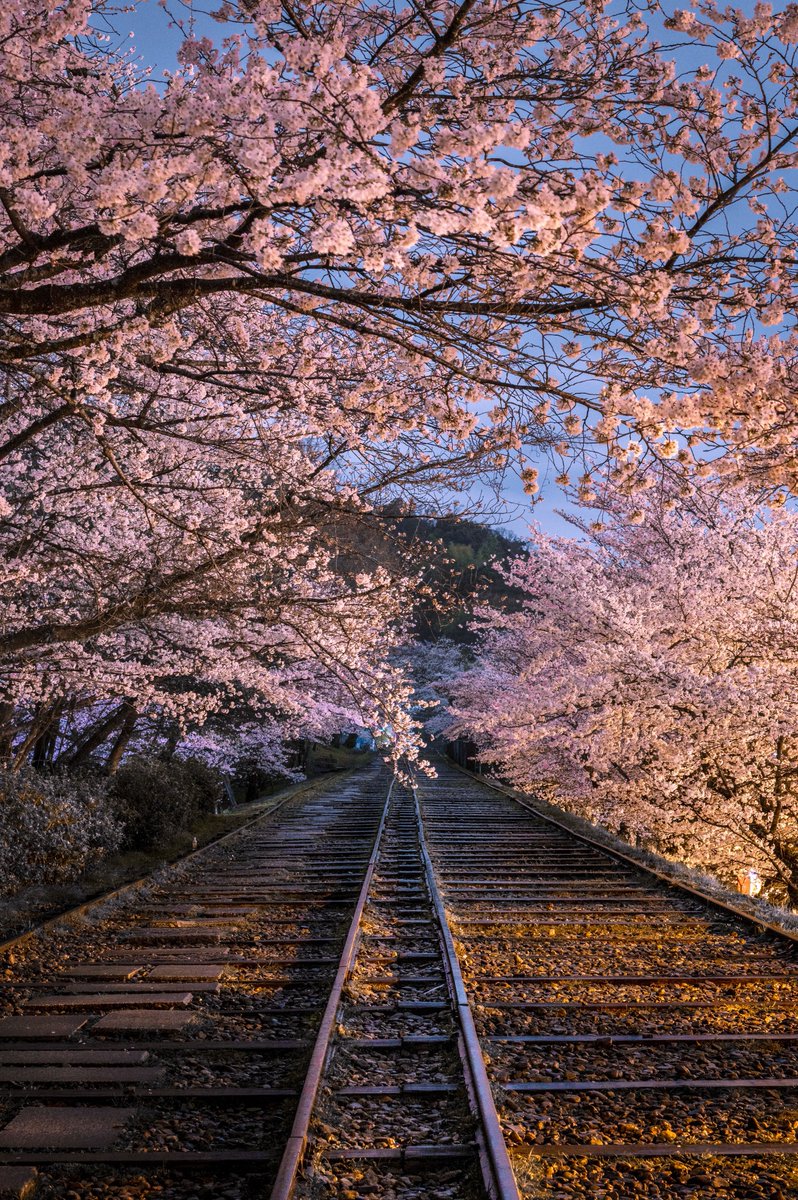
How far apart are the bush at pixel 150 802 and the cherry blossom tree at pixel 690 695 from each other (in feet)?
20.2

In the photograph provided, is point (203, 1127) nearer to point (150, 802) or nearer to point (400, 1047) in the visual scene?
point (400, 1047)

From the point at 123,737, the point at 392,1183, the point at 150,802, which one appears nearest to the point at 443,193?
the point at 392,1183

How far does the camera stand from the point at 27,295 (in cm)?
445

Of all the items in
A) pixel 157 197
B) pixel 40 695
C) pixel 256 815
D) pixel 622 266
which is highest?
pixel 622 266

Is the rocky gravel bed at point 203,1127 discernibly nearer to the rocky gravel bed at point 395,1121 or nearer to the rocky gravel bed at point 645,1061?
the rocky gravel bed at point 395,1121

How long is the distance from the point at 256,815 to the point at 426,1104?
47.3 ft

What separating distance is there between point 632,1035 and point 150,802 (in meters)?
11.1

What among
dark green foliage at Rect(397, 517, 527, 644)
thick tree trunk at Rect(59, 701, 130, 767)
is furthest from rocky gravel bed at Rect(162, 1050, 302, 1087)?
thick tree trunk at Rect(59, 701, 130, 767)

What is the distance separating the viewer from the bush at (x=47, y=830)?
10.7 m

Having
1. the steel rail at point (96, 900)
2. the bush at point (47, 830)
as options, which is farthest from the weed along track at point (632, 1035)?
the bush at point (47, 830)

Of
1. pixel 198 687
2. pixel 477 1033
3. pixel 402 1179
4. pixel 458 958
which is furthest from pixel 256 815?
pixel 402 1179

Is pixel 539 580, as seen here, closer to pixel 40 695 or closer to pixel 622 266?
pixel 40 695

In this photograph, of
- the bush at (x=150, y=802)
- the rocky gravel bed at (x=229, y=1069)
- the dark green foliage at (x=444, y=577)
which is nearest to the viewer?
the rocky gravel bed at (x=229, y=1069)

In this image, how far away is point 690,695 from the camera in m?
13.1
